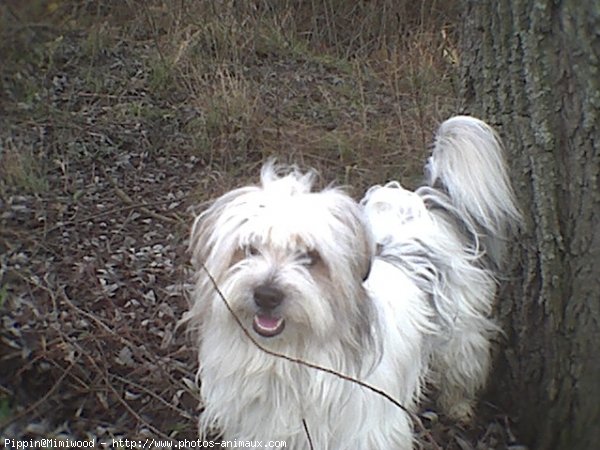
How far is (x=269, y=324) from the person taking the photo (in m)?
2.80

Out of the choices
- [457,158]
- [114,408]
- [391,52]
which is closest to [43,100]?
[391,52]

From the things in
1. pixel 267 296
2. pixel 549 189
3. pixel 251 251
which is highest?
pixel 549 189

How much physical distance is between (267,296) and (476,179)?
3.78 ft

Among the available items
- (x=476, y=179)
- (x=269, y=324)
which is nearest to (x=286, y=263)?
(x=269, y=324)

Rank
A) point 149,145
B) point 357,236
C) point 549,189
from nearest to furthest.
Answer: point 357,236
point 549,189
point 149,145

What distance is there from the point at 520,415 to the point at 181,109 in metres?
3.92

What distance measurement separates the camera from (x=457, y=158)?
3.54 meters

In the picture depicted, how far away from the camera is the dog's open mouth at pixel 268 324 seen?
2793 millimetres

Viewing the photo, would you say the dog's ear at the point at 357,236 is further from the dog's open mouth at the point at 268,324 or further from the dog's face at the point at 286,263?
the dog's open mouth at the point at 268,324

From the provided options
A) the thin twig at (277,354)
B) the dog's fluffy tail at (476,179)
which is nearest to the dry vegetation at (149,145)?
the thin twig at (277,354)

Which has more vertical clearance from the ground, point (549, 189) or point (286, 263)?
point (549, 189)

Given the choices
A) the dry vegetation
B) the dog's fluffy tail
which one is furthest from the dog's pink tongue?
the dog's fluffy tail

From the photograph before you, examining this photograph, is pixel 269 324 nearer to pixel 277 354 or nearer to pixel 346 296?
pixel 277 354

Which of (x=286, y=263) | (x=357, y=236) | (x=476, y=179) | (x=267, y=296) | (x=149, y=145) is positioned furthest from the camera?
(x=149, y=145)
